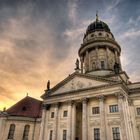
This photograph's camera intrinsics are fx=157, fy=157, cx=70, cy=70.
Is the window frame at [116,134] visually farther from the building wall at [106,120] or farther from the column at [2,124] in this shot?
the column at [2,124]

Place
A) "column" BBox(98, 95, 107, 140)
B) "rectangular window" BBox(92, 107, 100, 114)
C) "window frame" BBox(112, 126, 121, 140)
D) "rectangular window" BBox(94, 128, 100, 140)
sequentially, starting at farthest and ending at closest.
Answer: "rectangular window" BBox(92, 107, 100, 114) → "rectangular window" BBox(94, 128, 100, 140) → "column" BBox(98, 95, 107, 140) → "window frame" BBox(112, 126, 121, 140)

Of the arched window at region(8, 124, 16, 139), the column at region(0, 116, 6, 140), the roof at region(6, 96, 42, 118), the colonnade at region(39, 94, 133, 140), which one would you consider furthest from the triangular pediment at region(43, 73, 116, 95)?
the column at region(0, 116, 6, 140)

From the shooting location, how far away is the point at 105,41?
1679 inches

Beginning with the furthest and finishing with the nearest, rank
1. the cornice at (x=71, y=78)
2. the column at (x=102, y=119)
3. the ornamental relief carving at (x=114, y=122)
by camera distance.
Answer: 1. the cornice at (x=71, y=78)
2. the ornamental relief carving at (x=114, y=122)
3. the column at (x=102, y=119)

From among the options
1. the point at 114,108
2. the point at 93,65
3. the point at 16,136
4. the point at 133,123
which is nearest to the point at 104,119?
the point at 114,108

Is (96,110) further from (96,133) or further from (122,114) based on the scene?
(122,114)

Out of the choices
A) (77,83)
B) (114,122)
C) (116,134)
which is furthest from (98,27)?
(116,134)

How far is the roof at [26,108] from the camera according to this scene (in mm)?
39094

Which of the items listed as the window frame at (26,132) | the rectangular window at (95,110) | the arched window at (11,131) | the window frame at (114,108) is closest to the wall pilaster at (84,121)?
the rectangular window at (95,110)

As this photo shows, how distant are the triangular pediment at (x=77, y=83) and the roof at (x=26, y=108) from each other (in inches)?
403

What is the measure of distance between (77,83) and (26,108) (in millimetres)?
17827

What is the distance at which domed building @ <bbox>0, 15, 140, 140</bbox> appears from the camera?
26109 mm

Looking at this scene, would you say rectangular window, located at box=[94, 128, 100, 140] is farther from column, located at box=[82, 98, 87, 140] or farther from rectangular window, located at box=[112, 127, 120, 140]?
rectangular window, located at box=[112, 127, 120, 140]

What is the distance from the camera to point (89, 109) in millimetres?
29406
